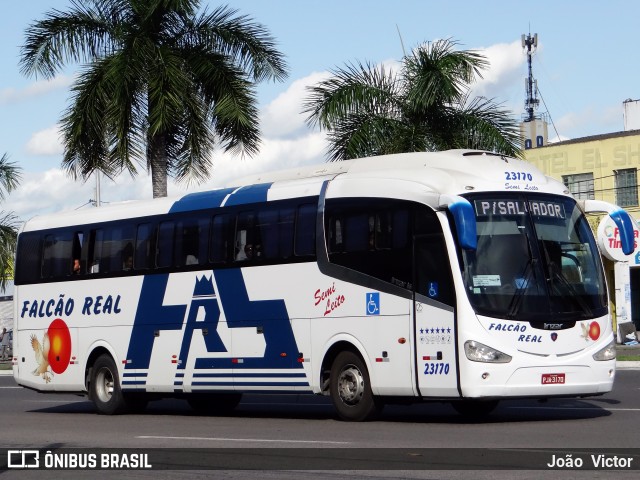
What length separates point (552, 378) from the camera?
625 inches

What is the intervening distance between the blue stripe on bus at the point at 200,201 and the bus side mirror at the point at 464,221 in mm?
5418

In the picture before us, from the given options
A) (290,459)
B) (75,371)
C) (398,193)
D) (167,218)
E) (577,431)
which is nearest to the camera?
(290,459)

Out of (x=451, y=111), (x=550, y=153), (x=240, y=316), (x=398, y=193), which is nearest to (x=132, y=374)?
(x=240, y=316)

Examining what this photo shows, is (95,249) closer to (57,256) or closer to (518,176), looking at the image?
(57,256)

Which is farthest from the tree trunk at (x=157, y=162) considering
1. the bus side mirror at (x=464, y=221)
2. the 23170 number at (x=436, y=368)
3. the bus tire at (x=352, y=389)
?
the bus side mirror at (x=464, y=221)

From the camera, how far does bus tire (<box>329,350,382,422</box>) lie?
56.2 feet

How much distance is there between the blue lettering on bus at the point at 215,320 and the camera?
18797 millimetres

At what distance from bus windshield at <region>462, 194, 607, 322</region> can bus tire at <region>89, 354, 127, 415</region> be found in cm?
836

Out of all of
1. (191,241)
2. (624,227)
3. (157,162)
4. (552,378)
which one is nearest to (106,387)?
(191,241)

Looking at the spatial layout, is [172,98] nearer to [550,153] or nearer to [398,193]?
[398,193]

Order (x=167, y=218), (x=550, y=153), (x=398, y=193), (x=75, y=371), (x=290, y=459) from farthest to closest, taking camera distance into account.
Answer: (x=550, y=153)
(x=75, y=371)
(x=167, y=218)
(x=398, y=193)
(x=290, y=459)

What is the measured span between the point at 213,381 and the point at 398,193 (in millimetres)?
5014

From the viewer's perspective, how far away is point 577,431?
14.2m

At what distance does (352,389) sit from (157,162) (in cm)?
1480
